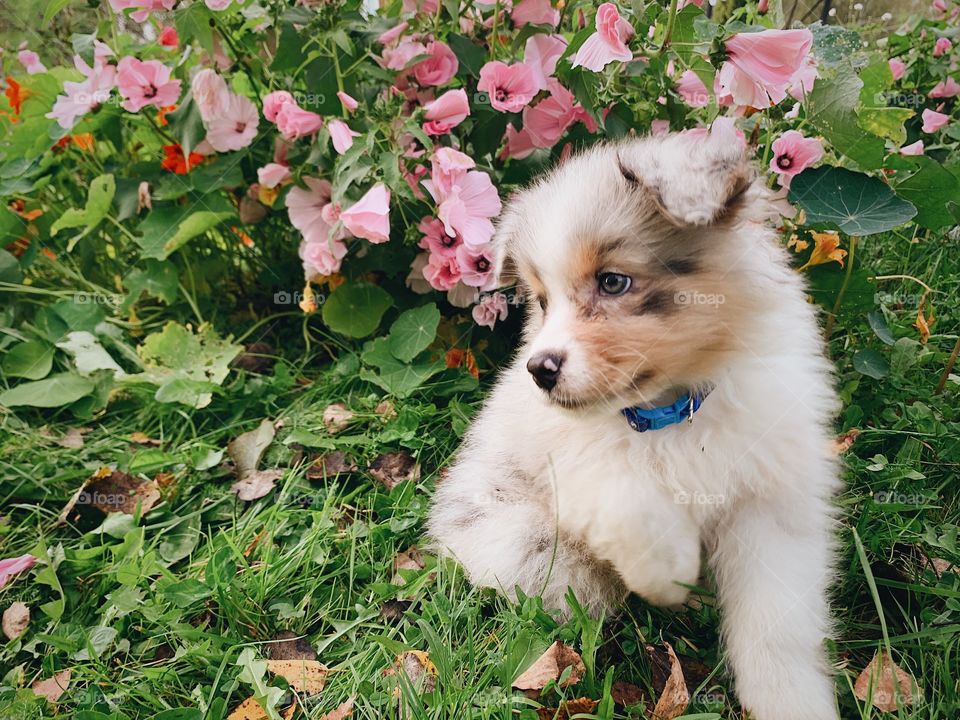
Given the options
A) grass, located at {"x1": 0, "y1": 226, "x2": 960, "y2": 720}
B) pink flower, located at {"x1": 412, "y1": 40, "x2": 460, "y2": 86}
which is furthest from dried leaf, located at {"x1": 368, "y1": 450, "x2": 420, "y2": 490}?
pink flower, located at {"x1": 412, "y1": 40, "x2": 460, "y2": 86}

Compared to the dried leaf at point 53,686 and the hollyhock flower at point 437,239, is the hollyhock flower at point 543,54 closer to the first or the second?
the hollyhock flower at point 437,239

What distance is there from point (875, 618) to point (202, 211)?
3.09 m

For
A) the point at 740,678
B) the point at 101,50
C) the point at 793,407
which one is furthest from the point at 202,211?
the point at 740,678

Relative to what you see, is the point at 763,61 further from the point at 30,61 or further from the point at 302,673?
the point at 30,61

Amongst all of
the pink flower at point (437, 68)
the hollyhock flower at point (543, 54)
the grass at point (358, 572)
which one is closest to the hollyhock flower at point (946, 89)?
the grass at point (358, 572)

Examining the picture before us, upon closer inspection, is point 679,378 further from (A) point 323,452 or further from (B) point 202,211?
(B) point 202,211

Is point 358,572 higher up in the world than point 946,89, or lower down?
lower down

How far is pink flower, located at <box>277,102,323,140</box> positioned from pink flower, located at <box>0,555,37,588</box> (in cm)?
180

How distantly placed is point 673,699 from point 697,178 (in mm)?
A: 1301

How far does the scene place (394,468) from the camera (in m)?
2.75

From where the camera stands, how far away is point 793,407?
1863mm

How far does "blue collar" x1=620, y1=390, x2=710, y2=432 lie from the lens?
186cm

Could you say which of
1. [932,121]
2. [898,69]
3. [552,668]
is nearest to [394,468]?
[552,668]

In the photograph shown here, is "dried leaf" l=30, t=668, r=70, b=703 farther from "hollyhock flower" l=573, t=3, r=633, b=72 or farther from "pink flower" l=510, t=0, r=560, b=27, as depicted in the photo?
"pink flower" l=510, t=0, r=560, b=27
